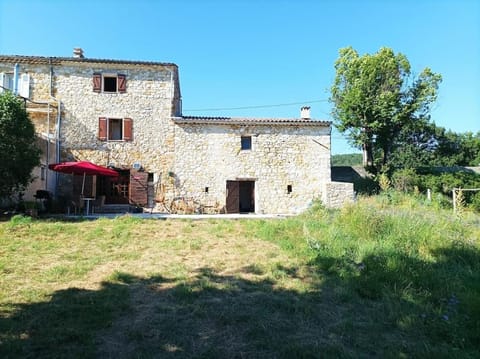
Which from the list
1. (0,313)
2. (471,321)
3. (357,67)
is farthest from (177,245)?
(357,67)

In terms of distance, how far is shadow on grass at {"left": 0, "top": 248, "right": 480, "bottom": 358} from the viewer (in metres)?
2.58

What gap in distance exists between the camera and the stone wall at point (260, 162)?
46.0 feet

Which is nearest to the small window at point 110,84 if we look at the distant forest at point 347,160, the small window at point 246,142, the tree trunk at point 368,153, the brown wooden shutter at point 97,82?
the brown wooden shutter at point 97,82

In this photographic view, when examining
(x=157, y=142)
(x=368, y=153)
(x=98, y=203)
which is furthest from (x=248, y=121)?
(x=368, y=153)

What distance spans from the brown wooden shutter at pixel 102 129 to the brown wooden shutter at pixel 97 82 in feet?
4.66

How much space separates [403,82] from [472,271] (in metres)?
16.9

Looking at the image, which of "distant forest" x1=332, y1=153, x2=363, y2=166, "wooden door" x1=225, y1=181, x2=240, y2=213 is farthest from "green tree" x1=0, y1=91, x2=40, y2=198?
"distant forest" x1=332, y1=153, x2=363, y2=166

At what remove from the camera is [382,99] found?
17016mm

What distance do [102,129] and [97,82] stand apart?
2282 mm

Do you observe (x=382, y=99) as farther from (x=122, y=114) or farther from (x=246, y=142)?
(x=122, y=114)

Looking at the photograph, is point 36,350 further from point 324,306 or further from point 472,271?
point 472,271

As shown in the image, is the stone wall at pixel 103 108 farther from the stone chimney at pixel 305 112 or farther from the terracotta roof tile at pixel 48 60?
the stone chimney at pixel 305 112

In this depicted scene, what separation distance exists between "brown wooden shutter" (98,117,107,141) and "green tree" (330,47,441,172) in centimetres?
1383

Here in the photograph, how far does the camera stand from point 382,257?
4.55 metres
